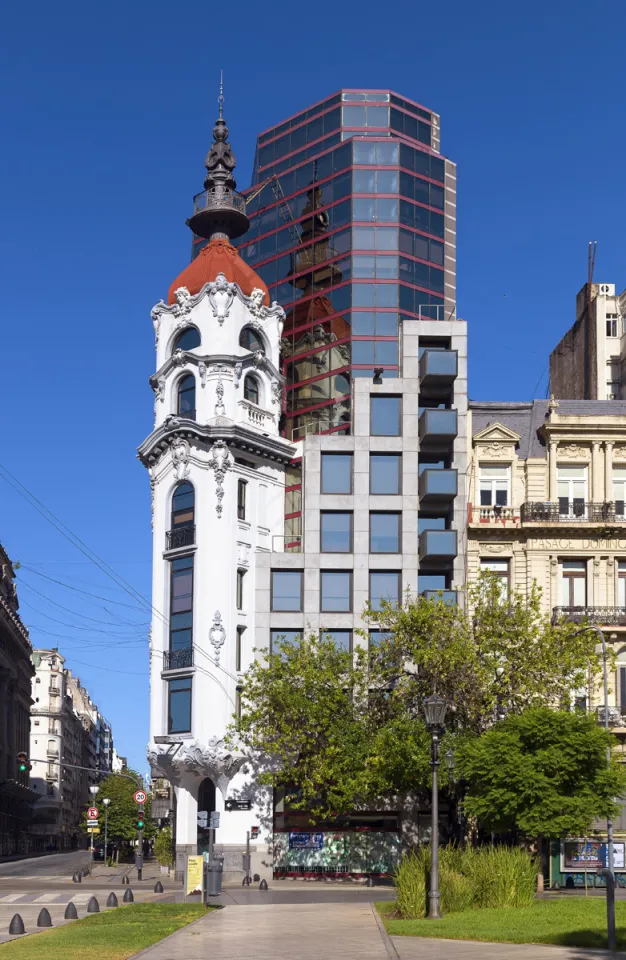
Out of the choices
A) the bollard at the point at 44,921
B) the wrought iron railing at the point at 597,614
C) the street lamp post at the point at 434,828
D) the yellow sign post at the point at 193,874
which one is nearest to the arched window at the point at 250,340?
the wrought iron railing at the point at 597,614

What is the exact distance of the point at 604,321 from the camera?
98.2 m

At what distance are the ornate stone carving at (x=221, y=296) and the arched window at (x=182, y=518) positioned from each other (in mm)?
8902

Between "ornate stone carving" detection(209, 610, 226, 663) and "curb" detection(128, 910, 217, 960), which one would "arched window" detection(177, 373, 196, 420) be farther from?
"curb" detection(128, 910, 217, 960)

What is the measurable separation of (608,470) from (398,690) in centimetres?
1713

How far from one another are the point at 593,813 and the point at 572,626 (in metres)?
10.7

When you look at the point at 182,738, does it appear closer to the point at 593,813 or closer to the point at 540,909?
the point at 593,813

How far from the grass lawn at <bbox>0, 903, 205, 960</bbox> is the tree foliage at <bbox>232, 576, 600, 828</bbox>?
15.8 m

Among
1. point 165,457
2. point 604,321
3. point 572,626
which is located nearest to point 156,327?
point 165,457

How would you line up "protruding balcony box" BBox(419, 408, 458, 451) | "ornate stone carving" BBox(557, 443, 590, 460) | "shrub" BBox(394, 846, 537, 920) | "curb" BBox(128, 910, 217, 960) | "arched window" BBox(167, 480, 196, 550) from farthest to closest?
"ornate stone carving" BBox(557, 443, 590, 460) < "arched window" BBox(167, 480, 196, 550) < "protruding balcony box" BBox(419, 408, 458, 451) < "shrub" BBox(394, 846, 537, 920) < "curb" BBox(128, 910, 217, 960)

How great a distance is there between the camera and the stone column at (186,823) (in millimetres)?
61031

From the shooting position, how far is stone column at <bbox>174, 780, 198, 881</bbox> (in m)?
61.0

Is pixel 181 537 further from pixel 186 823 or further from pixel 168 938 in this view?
pixel 168 938

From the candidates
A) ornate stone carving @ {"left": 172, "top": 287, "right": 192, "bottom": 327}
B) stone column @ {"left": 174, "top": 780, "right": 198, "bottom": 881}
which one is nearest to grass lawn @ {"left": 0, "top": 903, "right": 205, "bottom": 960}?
stone column @ {"left": 174, "top": 780, "right": 198, "bottom": 881}

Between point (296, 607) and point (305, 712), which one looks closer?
point (305, 712)
